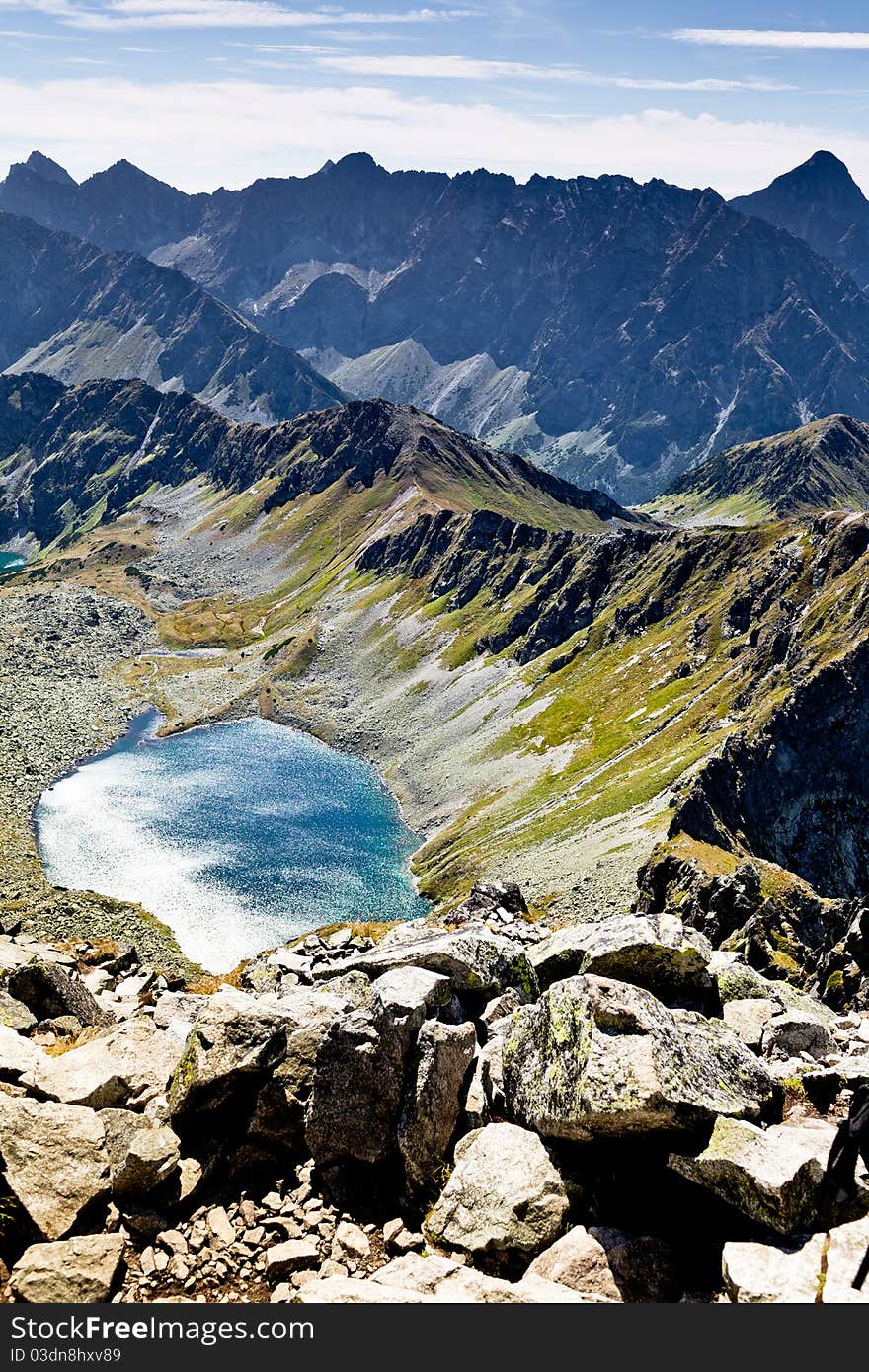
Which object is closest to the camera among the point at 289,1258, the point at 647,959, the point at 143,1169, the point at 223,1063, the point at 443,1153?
the point at 289,1258

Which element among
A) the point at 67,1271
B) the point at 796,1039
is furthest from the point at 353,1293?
the point at 796,1039

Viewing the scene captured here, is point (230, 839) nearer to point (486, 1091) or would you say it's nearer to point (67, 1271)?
point (486, 1091)

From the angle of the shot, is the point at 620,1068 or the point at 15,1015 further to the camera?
the point at 15,1015

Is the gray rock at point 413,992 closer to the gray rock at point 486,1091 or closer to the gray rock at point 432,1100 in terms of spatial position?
the gray rock at point 432,1100

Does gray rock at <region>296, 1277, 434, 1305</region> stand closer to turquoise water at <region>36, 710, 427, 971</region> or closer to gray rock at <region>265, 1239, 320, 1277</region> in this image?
gray rock at <region>265, 1239, 320, 1277</region>

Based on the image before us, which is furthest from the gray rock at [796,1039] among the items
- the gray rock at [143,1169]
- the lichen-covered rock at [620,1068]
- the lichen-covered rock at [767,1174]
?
the gray rock at [143,1169]

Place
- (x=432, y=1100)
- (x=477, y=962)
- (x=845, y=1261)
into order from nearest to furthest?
(x=845, y=1261), (x=432, y=1100), (x=477, y=962)

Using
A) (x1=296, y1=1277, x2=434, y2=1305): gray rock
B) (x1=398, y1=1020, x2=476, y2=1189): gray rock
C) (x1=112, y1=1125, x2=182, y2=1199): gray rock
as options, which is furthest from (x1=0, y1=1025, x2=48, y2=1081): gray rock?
(x1=296, y1=1277, x2=434, y2=1305): gray rock

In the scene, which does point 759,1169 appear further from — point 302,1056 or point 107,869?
point 107,869
